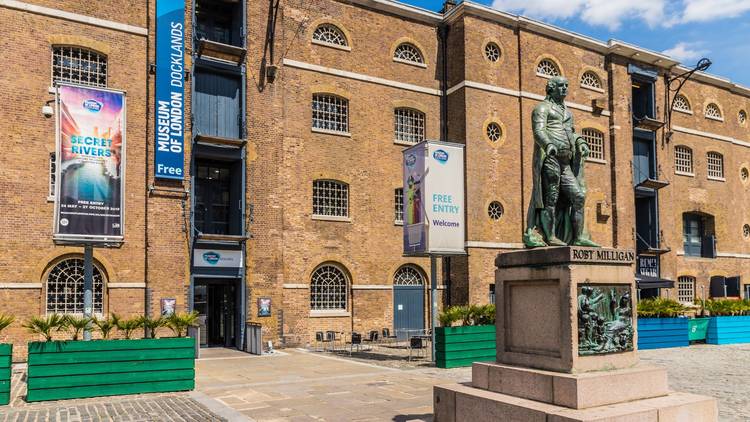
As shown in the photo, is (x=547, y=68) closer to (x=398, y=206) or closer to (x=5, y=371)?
(x=398, y=206)

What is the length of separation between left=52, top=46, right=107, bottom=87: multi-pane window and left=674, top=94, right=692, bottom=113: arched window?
26.9 m

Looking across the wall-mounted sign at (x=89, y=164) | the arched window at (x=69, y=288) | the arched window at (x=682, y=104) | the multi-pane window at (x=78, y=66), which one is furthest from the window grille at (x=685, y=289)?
the wall-mounted sign at (x=89, y=164)

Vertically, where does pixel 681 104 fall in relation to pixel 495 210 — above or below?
above

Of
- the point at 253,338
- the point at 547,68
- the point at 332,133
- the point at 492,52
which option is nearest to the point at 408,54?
the point at 492,52

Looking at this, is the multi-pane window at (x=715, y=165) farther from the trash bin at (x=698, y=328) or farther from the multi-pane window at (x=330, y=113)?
the multi-pane window at (x=330, y=113)

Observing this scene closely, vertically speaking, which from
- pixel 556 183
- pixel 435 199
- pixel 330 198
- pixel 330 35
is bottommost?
pixel 556 183

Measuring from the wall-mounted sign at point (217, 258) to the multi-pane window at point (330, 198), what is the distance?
3.54 meters

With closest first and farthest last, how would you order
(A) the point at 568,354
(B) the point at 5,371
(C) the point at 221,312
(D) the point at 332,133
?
(A) the point at 568,354 < (B) the point at 5,371 < (C) the point at 221,312 < (D) the point at 332,133

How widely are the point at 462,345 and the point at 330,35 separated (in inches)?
513

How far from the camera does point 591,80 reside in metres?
28.5

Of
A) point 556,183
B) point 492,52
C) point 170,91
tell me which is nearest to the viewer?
point 556,183

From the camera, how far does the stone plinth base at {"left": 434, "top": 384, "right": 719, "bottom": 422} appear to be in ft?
22.0

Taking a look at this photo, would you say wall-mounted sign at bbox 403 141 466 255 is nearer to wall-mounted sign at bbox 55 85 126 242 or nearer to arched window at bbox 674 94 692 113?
wall-mounted sign at bbox 55 85 126 242

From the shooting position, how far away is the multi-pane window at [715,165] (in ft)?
108
